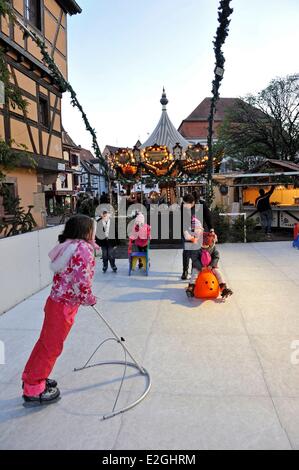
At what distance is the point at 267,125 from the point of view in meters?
30.6

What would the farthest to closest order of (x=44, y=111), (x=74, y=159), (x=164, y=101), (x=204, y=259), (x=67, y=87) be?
(x=74, y=159) < (x=164, y=101) < (x=44, y=111) < (x=67, y=87) < (x=204, y=259)

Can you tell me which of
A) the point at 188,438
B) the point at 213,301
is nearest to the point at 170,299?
the point at 213,301

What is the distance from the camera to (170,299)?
19.7 feet

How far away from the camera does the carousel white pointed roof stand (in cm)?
1628

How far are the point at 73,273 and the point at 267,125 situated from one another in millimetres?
30920

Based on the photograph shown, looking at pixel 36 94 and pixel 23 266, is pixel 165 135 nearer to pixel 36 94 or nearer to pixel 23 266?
pixel 36 94

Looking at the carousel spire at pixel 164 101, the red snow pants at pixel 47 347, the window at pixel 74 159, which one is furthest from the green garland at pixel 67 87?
the window at pixel 74 159

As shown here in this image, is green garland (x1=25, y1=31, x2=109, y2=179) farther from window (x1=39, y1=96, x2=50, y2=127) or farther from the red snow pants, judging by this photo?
the red snow pants

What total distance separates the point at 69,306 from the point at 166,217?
31.5ft

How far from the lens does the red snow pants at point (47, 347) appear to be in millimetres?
2971

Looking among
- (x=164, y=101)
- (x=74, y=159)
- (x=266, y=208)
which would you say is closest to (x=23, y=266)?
(x=266, y=208)

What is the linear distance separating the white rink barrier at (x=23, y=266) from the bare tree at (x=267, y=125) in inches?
992

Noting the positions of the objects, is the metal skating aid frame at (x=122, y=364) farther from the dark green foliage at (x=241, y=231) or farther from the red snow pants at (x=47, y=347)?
the dark green foliage at (x=241, y=231)

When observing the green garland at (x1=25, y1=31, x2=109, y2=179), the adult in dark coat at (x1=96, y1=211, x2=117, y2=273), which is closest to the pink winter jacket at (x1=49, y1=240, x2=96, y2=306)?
the adult in dark coat at (x1=96, y1=211, x2=117, y2=273)
